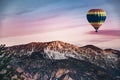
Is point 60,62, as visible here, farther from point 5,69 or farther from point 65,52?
point 5,69

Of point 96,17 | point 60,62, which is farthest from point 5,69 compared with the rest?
point 96,17

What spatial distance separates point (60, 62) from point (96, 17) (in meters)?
1.26

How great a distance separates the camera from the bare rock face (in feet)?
40.3

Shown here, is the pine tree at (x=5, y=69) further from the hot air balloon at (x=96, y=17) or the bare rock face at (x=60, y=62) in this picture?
the hot air balloon at (x=96, y=17)

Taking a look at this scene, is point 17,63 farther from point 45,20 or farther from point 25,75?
point 45,20

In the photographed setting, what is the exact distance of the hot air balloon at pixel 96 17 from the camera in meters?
12.5

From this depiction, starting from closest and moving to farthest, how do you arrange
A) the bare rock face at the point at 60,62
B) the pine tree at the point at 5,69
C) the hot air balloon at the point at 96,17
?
the pine tree at the point at 5,69
the bare rock face at the point at 60,62
the hot air balloon at the point at 96,17

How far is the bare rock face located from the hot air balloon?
48 centimetres

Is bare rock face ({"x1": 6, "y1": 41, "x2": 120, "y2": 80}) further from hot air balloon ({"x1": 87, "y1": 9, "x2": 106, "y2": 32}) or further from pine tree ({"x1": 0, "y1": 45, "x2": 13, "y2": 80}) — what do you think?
pine tree ({"x1": 0, "y1": 45, "x2": 13, "y2": 80})

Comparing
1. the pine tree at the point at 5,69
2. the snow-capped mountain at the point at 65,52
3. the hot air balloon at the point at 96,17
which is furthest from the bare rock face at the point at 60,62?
the pine tree at the point at 5,69

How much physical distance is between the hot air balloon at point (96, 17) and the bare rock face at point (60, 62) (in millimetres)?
484

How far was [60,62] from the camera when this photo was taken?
12.4 metres

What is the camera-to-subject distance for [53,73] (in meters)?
12.3

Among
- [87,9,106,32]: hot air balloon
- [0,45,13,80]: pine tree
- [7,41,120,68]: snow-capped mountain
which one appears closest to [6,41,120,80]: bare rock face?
[7,41,120,68]: snow-capped mountain
